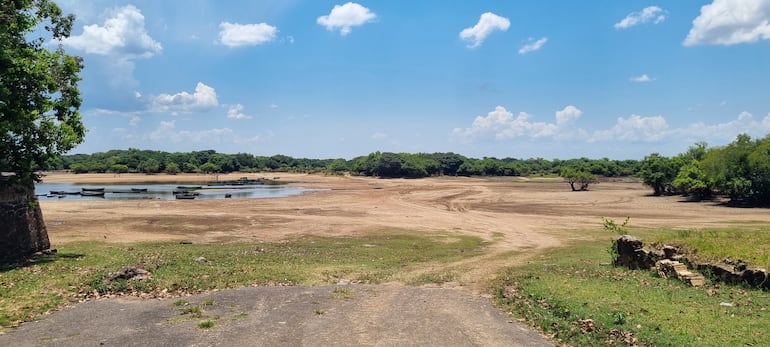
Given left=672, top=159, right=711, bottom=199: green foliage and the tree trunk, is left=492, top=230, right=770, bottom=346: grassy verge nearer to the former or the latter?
the tree trunk

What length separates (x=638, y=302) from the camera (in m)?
13.7

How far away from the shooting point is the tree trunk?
21.0 metres

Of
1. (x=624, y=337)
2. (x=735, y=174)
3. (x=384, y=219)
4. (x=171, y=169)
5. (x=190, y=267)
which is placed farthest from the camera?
(x=171, y=169)

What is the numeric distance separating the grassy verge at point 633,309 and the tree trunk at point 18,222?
21.0 m

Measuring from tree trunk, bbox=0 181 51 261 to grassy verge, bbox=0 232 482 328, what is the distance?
1.20 metres

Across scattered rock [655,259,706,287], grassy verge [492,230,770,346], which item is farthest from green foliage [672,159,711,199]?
scattered rock [655,259,706,287]

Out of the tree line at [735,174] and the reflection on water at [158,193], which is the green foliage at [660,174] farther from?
the reflection on water at [158,193]

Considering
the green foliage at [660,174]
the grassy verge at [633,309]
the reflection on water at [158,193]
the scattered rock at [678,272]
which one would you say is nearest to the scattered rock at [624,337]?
the grassy verge at [633,309]

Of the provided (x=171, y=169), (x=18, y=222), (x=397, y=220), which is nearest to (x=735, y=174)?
(x=397, y=220)

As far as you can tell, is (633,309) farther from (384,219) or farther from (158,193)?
(158,193)

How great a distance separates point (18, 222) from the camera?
2170 cm

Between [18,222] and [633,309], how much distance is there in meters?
24.9

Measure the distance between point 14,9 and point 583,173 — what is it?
336ft

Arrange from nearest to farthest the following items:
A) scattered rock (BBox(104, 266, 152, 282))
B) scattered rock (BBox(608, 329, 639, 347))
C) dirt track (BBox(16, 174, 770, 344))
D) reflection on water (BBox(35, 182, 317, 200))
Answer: scattered rock (BBox(608, 329, 639, 347)) < scattered rock (BBox(104, 266, 152, 282)) < dirt track (BBox(16, 174, 770, 344)) < reflection on water (BBox(35, 182, 317, 200))
